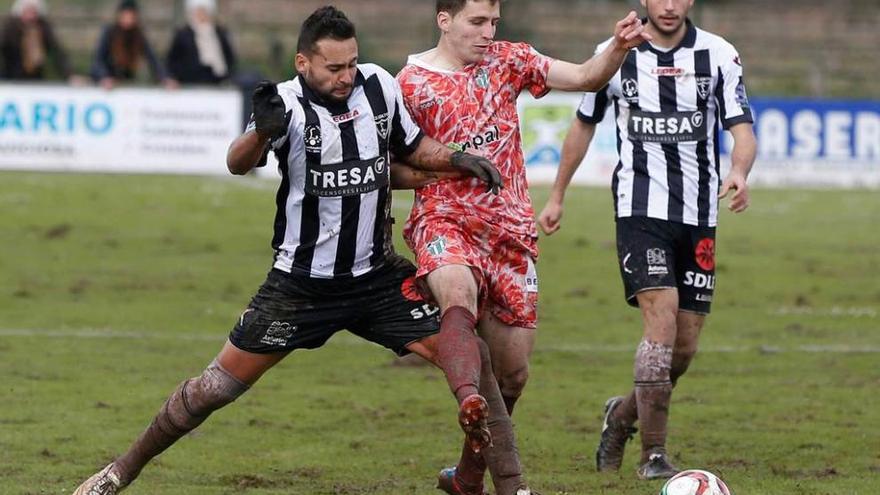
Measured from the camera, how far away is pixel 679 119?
7.91m

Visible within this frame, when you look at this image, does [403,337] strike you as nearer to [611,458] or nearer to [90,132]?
[611,458]

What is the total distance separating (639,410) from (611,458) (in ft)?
1.30

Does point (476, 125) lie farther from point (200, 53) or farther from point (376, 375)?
point (200, 53)

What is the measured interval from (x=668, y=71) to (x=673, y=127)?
0.26m

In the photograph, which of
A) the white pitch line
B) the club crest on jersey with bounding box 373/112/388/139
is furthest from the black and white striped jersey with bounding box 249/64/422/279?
the white pitch line

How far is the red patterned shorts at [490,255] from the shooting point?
22.2ft

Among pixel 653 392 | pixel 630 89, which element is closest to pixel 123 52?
pixel 630 89

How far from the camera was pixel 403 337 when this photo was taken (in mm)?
6684

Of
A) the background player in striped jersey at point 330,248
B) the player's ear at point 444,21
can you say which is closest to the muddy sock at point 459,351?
the background player in striped jersey at point 330,248

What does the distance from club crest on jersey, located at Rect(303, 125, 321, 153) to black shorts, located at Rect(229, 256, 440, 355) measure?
0.53 m

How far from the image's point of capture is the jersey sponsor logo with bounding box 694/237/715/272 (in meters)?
7.92

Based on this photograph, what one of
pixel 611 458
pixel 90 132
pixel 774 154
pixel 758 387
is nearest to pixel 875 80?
pixel 774 154

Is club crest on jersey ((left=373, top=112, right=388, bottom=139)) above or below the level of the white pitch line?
above

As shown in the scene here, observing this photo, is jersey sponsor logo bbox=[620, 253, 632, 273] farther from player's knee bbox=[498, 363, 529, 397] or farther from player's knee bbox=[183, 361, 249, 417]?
player's knee bbox=[183, 361, 249, 417]
